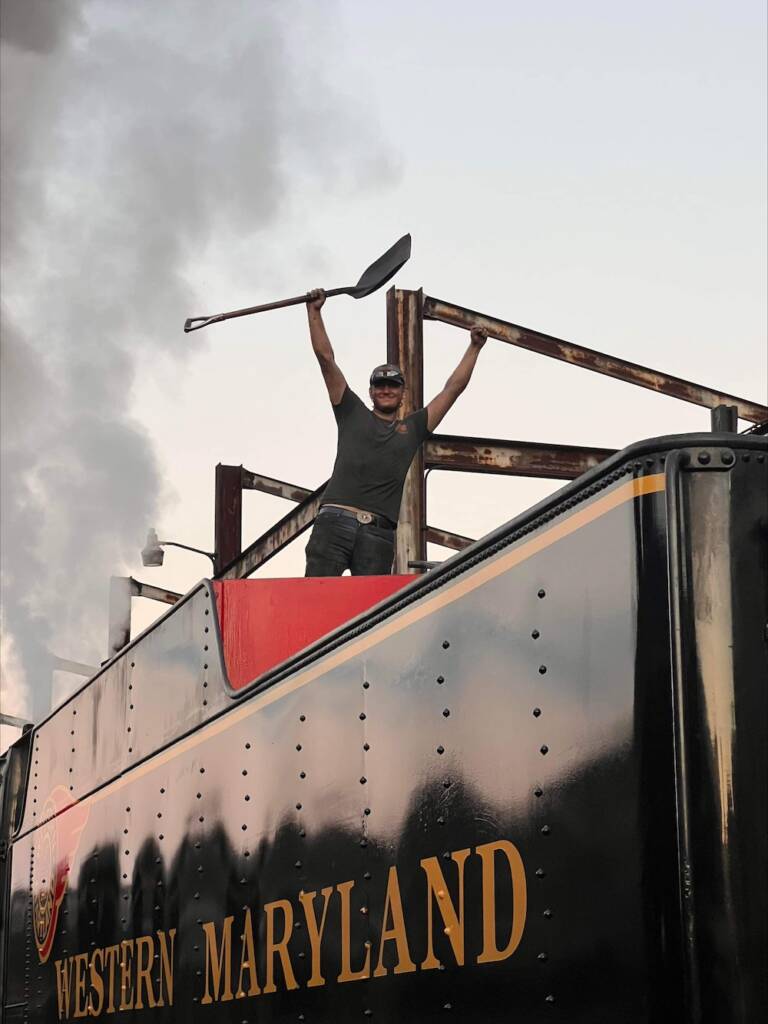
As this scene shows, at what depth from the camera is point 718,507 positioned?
2.69 m

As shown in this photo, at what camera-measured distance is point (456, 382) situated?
6648 millimetres

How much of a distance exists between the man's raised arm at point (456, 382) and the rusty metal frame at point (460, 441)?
107 inches

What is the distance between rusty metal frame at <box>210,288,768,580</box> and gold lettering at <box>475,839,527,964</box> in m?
6.35

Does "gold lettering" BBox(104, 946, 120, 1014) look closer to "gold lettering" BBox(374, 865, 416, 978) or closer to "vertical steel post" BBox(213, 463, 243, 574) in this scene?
"gold lettering" BBox(374, 865, 416, 978)

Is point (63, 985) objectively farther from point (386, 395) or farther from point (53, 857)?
point (386, 395)

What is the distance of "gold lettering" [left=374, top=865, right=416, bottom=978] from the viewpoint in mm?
3350

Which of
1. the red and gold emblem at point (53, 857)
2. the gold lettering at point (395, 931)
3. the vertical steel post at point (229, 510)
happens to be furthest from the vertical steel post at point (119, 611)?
the gold lettering at point (395, 931)

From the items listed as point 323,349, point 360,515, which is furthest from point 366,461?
point 323,349

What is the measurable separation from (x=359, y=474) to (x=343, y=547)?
0.30 m


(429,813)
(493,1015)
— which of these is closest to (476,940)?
(493,1015)

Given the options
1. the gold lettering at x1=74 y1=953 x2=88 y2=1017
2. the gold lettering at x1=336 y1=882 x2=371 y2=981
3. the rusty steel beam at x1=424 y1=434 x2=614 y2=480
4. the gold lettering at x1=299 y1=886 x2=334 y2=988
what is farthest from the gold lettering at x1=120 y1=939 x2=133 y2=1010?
the rusty steel beam at x1=424 y1=434 x2=614 y2=480

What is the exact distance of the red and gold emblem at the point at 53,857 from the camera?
6113 millimetres

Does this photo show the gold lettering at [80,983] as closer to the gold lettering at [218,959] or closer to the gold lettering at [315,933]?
the gold lettering at [218,959]

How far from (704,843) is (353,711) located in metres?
1.37
